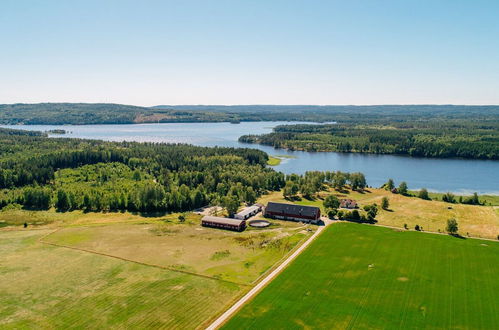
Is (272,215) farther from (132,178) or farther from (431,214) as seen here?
(132,178)

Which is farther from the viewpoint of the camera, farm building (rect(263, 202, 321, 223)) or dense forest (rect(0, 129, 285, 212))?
dense forest (rect(0, 129, 285, 212))

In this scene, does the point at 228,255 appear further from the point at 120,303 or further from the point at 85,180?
the point at 85,180

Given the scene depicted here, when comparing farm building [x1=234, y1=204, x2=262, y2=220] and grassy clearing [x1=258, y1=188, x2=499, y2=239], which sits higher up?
farm building [x1=234, y1=204, x2=262, y2=220]

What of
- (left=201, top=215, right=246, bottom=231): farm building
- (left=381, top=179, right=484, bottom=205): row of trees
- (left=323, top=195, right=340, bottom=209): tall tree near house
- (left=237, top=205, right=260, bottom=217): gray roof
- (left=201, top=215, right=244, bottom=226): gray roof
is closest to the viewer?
(left=201, top=215, right=246, bottom=231): farm building

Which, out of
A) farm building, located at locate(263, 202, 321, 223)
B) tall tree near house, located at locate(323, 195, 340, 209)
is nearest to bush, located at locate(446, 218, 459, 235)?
tall tree near house, located at locate(323, 195, 340, 209)

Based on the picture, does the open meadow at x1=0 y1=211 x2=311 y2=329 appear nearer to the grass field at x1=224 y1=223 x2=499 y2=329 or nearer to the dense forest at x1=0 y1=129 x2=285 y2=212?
the grass field at x1=224 y1=223 x2=499 y2=329

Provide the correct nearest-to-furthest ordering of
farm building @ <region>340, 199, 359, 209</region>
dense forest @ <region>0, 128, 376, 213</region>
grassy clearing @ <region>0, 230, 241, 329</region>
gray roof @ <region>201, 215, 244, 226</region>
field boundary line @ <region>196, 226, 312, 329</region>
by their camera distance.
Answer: field boundary line @ <region>196, 226, 312, 329</region> < grassy clearing @ <region>0, 230, 241, 329</region> < gray roof @ <region>201, 215, 244, 226</region> < farm building @ <region>340, 199, 359, 209</region> < dense forest @ <region>0, 128, 376, 213</region>
